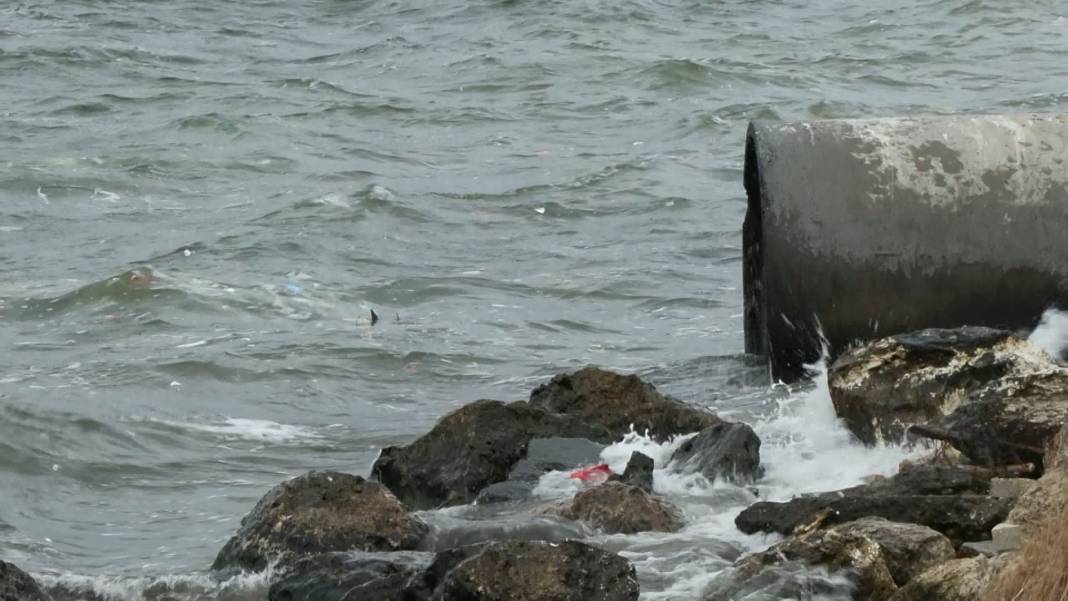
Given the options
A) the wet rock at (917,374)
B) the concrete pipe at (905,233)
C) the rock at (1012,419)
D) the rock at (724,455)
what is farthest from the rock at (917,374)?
the concrete pipe at (905,233)

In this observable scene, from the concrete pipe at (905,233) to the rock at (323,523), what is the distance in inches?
115

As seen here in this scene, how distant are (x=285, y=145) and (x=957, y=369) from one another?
12426 millimetres

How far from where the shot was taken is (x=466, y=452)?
8.26 meters

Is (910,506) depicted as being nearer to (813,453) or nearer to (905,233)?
(813,453)

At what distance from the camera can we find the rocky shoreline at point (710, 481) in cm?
620

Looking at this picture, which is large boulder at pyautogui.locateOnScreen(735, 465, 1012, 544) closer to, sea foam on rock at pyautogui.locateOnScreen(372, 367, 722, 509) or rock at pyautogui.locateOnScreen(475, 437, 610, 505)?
rock at pyautogui.locateOnScreen(475, 437, 610, 505)

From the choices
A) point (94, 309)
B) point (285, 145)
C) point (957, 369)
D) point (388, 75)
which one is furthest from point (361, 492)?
point (388, 75)

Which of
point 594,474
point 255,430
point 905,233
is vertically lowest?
point 255,430

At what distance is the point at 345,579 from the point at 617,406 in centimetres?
252

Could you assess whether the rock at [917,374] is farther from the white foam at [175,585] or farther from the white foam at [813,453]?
the white foam at [175,585]

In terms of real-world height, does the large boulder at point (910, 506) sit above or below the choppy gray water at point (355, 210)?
above

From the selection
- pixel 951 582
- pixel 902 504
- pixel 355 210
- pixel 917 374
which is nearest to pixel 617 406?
pixel 917 374

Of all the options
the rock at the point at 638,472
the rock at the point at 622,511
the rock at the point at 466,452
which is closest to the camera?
the rock at the point at 622,511

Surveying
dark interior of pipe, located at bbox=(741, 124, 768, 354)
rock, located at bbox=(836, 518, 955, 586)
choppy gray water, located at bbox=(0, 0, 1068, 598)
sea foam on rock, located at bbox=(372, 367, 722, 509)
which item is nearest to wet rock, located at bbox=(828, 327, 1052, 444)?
sea foam on rock, located at bbox=(372, 367, 722, 509)
